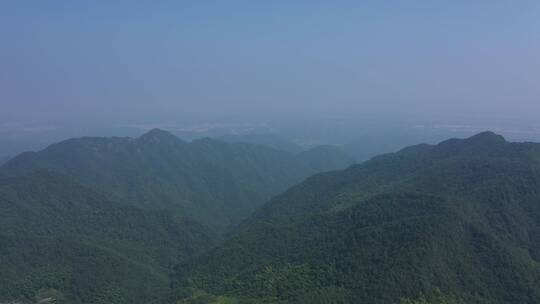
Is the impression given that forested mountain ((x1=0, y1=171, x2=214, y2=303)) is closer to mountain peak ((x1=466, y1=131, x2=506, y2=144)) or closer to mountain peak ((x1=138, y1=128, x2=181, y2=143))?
mountain peak ((x1=138, y1=128, x2=181, y2=143))

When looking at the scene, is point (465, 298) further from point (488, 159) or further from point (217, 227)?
point (217, 227)

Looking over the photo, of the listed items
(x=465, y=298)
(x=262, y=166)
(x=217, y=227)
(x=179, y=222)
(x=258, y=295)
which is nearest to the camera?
(x=465, y=298)

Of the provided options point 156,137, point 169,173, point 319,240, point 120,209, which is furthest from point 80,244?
point 156,137

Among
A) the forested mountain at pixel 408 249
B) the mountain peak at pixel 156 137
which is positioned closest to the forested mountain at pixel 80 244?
the forested mountain at pixel 408 249

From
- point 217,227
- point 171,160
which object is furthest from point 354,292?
point 171,160

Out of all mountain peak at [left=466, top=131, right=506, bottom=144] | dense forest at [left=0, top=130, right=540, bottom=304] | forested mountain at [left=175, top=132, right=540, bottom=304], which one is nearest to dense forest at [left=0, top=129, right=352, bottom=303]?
dense forest at [left=0, top=130, right=540, bottom=304]

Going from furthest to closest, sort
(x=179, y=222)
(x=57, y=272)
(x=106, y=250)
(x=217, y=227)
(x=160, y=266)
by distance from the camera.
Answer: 1. (x=217, y=227)
2. (x=179, y=222)
3. (x=160, y=266)
4. (x=106, y=250)
5. (x=57, y=272)

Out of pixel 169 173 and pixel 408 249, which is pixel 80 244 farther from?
pixel 169 173
